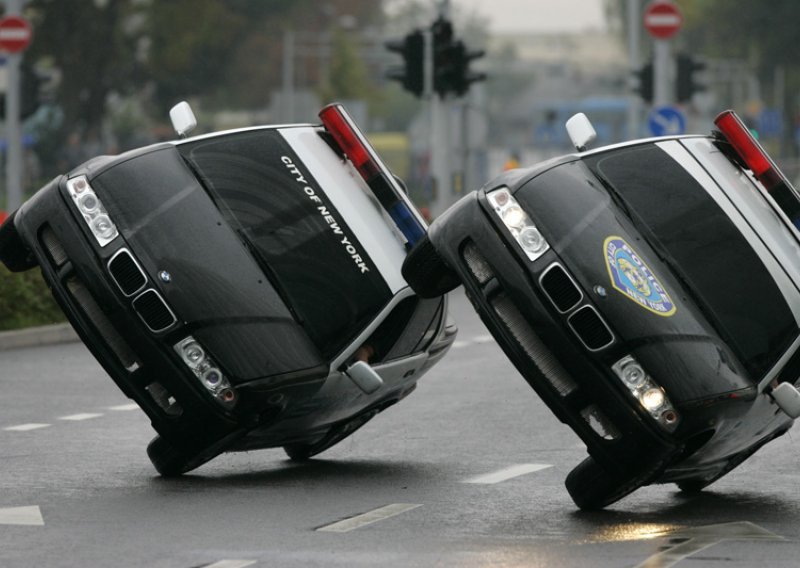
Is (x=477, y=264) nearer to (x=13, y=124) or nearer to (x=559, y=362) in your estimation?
(x=559, y=362)

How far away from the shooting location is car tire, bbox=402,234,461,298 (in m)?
10.2

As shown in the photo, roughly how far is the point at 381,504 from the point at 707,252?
6.29 feet

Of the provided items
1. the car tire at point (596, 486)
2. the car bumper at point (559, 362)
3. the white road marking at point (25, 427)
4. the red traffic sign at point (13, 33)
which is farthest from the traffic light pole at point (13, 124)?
the car bumper at point (559, 362)

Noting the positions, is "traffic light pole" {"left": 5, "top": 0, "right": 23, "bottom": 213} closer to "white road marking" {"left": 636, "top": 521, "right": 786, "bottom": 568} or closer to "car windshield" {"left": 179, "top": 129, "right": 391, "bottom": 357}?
"car windshield" {"left": 179, "top": 129, "right": 391, "bottom": 357}

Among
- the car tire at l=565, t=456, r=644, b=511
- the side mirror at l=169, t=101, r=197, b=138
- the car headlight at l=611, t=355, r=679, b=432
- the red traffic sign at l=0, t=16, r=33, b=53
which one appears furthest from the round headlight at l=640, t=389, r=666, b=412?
the red traffic sign at l=0, t=16, r=33, b=53

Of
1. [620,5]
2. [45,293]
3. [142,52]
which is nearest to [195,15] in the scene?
[142,52]

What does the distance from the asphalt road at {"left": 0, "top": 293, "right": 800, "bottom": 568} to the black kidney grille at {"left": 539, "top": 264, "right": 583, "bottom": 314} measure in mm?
968

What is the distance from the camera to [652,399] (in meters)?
9.40

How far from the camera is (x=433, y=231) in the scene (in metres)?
Result: 10.1

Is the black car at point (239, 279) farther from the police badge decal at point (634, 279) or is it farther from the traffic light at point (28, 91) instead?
the traffic light at point (28, 91)

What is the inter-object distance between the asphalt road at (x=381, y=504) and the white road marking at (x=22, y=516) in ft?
0.04

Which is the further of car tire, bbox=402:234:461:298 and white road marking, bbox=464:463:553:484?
white road marking, bbox=464:463:553:484

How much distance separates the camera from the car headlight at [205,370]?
10.6 meters

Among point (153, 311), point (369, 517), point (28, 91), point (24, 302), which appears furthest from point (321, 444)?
point (28, 91)
